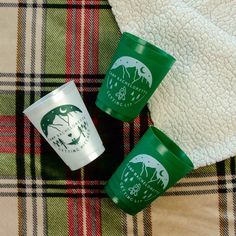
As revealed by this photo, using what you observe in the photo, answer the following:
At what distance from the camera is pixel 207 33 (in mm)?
1019

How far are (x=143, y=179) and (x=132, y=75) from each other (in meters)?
0.20

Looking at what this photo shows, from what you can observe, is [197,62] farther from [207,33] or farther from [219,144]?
[219,144]

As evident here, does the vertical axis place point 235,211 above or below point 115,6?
below

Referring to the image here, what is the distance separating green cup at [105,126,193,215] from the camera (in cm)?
92

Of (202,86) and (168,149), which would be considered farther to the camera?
(202,86)

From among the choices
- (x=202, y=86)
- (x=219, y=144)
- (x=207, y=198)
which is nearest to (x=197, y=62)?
(x=202, y=86)

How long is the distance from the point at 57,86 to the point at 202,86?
1.00 ft

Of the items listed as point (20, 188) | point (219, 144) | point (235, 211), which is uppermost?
point (219, 144)

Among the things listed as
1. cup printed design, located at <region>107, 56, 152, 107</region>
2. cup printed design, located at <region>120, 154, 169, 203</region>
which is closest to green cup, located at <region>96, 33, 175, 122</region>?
cup printed design, located at <region>107, 56, 152, 107</region>

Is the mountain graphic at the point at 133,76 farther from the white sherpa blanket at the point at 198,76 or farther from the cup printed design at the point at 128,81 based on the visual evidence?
the white sherpa blanket at the point at 198,76

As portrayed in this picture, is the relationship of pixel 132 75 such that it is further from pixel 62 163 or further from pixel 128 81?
pixel 62 163

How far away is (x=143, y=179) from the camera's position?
3.05ft

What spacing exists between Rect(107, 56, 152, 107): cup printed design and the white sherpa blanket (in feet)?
0.35

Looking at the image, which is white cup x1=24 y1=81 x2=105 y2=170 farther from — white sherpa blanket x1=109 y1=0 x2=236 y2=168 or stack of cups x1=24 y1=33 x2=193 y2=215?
white sherpa blanket x1=109 y1=0 x2=236 y2=168
